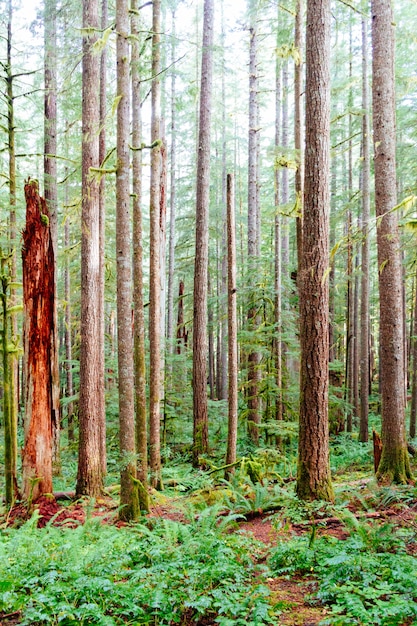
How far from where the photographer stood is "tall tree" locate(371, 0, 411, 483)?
776 centimetres

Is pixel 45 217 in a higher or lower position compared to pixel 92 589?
higher

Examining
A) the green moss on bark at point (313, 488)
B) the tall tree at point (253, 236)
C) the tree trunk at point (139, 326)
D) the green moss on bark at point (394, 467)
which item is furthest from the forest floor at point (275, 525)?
the tall tree at point (253, 236)

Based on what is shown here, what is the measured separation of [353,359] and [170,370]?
6.85m

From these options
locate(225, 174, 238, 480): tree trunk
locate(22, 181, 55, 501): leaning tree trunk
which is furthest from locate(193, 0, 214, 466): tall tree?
locate(22, 181, 55, 501): leaning tree trunk

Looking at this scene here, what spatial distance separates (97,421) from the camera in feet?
28.6

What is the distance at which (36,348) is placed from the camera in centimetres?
761

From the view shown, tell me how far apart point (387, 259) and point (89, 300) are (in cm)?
530

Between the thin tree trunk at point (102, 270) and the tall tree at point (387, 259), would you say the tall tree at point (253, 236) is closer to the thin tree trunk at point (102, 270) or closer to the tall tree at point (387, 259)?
the thin tree trunk at point (102, 270)

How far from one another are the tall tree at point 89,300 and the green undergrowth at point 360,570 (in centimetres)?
438

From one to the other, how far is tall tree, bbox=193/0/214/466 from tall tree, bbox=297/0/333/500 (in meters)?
4.40

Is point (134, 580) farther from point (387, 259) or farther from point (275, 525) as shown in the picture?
point (387, 259)

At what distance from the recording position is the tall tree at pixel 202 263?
10.8 metres

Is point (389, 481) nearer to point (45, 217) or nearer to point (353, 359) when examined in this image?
point (45, 217)

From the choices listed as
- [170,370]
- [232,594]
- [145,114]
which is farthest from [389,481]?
[145,114]
